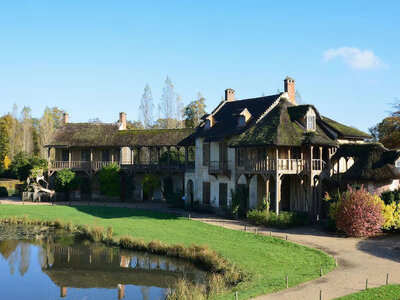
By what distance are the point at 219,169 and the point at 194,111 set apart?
33423 mm

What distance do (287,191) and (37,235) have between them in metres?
18.2

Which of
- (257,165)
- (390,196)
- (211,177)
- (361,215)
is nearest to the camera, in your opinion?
(361,215)

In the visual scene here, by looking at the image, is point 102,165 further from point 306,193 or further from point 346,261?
point 346,261

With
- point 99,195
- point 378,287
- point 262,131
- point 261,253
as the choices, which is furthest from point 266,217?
point 99,195

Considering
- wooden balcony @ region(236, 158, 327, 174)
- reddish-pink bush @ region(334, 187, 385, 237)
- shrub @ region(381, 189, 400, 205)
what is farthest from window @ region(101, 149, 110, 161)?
shrub @ region(381, 189, 400, 205)

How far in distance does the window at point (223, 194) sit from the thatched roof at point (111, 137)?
8332mm

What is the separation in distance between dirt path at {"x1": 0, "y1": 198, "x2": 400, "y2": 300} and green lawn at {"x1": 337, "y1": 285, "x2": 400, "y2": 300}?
1.37 ft

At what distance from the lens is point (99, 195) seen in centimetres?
4497

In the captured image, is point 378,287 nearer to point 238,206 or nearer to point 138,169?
point 238,206

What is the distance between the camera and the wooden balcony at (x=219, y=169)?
33281 millimetres

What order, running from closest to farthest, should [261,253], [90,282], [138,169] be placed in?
[90,282]
[261,253]
[138,169]

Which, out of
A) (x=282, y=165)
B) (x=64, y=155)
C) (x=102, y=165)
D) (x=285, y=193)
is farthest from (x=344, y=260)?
(x=64, y=155)

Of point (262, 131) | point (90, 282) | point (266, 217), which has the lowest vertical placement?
point (90, 282)

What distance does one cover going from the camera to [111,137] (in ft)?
147
